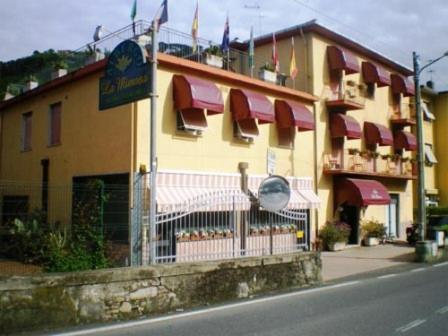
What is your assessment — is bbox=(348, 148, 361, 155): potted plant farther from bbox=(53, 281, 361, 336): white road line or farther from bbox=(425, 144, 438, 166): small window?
bbox=(53, 281, 361, 336): white road line

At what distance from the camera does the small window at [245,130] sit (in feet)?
60.8

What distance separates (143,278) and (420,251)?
1226cm

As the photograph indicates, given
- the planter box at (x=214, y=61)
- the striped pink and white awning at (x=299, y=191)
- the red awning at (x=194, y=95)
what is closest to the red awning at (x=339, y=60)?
the striped pink and white awning at (x=299, y=191)

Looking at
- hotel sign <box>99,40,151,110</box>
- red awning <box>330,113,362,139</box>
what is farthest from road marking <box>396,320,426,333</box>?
red awning <box>330,113,362,139</box>

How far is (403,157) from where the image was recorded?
2955 cm

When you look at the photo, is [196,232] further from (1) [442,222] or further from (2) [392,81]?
(2) [392,81]

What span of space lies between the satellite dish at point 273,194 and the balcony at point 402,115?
19079mm

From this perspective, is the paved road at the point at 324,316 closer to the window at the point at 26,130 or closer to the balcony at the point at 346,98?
the balcony at the point at 346,98

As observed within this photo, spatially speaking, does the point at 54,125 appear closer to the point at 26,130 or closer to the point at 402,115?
the point at 26,130

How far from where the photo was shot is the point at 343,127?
23.3 metres

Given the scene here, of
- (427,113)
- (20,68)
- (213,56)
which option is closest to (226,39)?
(213,56)

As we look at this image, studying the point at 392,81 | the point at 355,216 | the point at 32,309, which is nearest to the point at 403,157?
the point at 392,81

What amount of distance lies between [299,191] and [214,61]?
6.30 m

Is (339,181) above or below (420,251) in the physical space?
above
